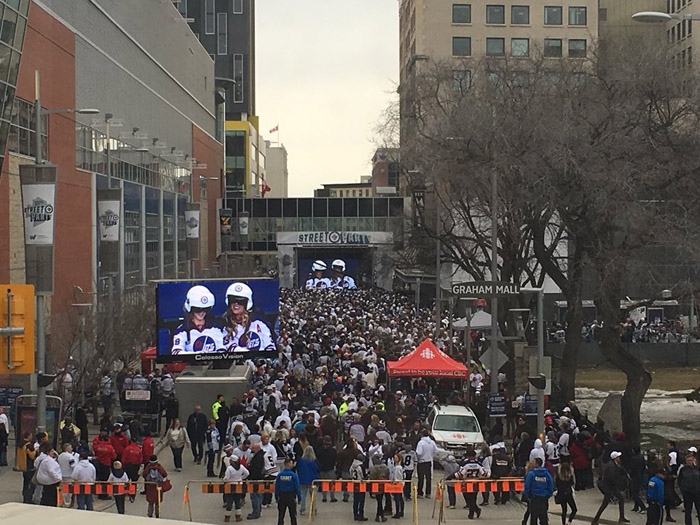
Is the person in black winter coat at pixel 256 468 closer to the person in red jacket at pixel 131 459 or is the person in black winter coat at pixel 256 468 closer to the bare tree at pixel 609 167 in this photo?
the person in red jacket at pixel 131 459

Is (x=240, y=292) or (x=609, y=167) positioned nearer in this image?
(x=609, y=167)

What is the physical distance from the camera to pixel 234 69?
463ft

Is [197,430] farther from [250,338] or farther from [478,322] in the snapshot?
[478,322]

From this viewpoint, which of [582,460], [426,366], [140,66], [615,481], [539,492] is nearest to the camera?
[539,492]

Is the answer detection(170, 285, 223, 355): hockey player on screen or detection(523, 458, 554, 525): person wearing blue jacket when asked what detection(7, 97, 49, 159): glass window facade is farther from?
detection(523, 458, 554, 525): person wearing blue jacket

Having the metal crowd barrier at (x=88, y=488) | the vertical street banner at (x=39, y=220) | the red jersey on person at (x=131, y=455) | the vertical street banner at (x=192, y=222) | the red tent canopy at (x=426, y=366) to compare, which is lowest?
the metal crowd barrier at (x=88, y=488)

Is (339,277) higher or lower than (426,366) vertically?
higher

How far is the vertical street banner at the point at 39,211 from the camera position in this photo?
73.4 feet

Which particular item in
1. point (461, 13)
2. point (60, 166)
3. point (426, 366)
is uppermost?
point (461, 13)

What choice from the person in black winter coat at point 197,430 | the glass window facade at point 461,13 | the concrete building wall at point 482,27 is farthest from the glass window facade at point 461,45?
the person in black winter coat at point 197,430

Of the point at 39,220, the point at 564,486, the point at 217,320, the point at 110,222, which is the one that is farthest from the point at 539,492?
the point at 110,222

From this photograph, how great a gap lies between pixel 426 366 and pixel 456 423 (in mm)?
4414

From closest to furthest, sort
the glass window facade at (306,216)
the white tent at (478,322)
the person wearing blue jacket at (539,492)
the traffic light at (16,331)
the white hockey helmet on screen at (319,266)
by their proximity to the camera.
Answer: the person wearing blue jacket at (539,492) → the traffic light at (16,331) → the white tent at (478,322) → the white hockey helmet on screen at (319,266) → the glass window facade at (306,216)

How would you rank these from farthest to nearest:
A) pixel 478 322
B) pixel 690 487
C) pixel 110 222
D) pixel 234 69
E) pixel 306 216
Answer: pixel 234 69, pixel 306 216, pixel 478 322, pixel 110 222, pixel 690 487
